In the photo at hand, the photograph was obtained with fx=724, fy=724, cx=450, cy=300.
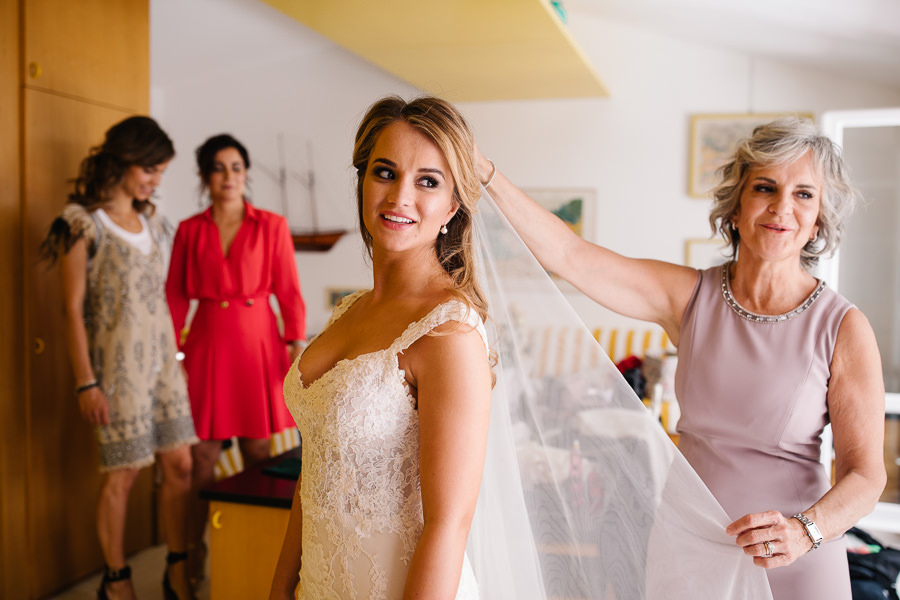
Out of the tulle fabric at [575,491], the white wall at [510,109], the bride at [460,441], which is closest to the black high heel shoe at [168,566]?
the bride at [460,441]

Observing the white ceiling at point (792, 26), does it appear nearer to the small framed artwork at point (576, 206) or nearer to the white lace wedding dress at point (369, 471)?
the small framed artwork at point (576, 206)

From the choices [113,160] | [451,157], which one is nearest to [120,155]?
[113,160]

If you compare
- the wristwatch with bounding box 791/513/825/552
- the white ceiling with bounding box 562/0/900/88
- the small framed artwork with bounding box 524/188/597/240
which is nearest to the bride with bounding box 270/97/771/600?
the wristwatch with bounding box 791/513/825/552

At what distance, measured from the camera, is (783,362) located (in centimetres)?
139

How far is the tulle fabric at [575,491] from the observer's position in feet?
4.17

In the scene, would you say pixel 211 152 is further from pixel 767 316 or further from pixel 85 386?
pixel 767 316

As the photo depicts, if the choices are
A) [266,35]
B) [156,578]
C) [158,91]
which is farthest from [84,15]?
[158,91]

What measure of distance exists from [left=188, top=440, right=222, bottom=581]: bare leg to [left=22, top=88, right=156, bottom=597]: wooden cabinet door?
22.7 inches

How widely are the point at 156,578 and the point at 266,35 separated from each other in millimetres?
4347

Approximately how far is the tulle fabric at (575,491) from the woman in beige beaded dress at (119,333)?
184 centimetres

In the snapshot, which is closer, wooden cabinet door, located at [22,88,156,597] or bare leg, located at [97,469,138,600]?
bare leg, located at [97,469,138,600]

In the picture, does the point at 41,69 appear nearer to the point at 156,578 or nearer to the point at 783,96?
the point at 156,578

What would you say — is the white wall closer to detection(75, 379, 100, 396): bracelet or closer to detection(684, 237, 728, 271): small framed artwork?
detection(684, 237, 728, 271): small framed artwork

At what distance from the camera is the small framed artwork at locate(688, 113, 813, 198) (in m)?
5.43
